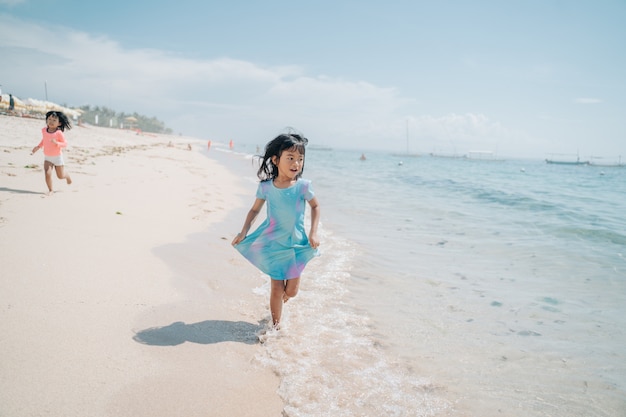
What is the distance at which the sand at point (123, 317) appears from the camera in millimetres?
1969

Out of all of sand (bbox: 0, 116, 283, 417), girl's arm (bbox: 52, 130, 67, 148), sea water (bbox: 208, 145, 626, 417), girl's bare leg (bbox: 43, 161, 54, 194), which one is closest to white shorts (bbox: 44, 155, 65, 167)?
girl's bare leg (bbox: 43, 161, 54, 194)

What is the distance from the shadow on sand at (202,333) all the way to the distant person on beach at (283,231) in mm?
261

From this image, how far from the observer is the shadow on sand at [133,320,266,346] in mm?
2598

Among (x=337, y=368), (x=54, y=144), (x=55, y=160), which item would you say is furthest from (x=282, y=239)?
(x=54, y=144)

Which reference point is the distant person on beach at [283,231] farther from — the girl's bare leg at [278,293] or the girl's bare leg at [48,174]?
the girl's bare leg at [48,174]

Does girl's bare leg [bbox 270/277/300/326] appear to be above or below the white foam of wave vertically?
above

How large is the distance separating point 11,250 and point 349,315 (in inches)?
133

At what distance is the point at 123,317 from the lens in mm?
2781

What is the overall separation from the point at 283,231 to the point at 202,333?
1014 millimetres

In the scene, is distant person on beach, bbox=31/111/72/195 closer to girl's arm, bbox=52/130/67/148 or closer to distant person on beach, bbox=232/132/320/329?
girl's arm, bbox=52/130/67/148

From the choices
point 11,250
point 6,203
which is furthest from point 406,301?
point 6,203

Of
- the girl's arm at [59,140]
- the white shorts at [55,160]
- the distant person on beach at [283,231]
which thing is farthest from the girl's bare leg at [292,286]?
the girl's arm at [59,140]

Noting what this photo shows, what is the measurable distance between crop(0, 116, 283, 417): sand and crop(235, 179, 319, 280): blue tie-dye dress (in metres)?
0.56

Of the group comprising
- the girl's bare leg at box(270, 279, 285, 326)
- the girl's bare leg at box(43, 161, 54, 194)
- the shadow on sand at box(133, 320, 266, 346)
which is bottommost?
the shadow on sand at box(133, 320, 266, 346)
